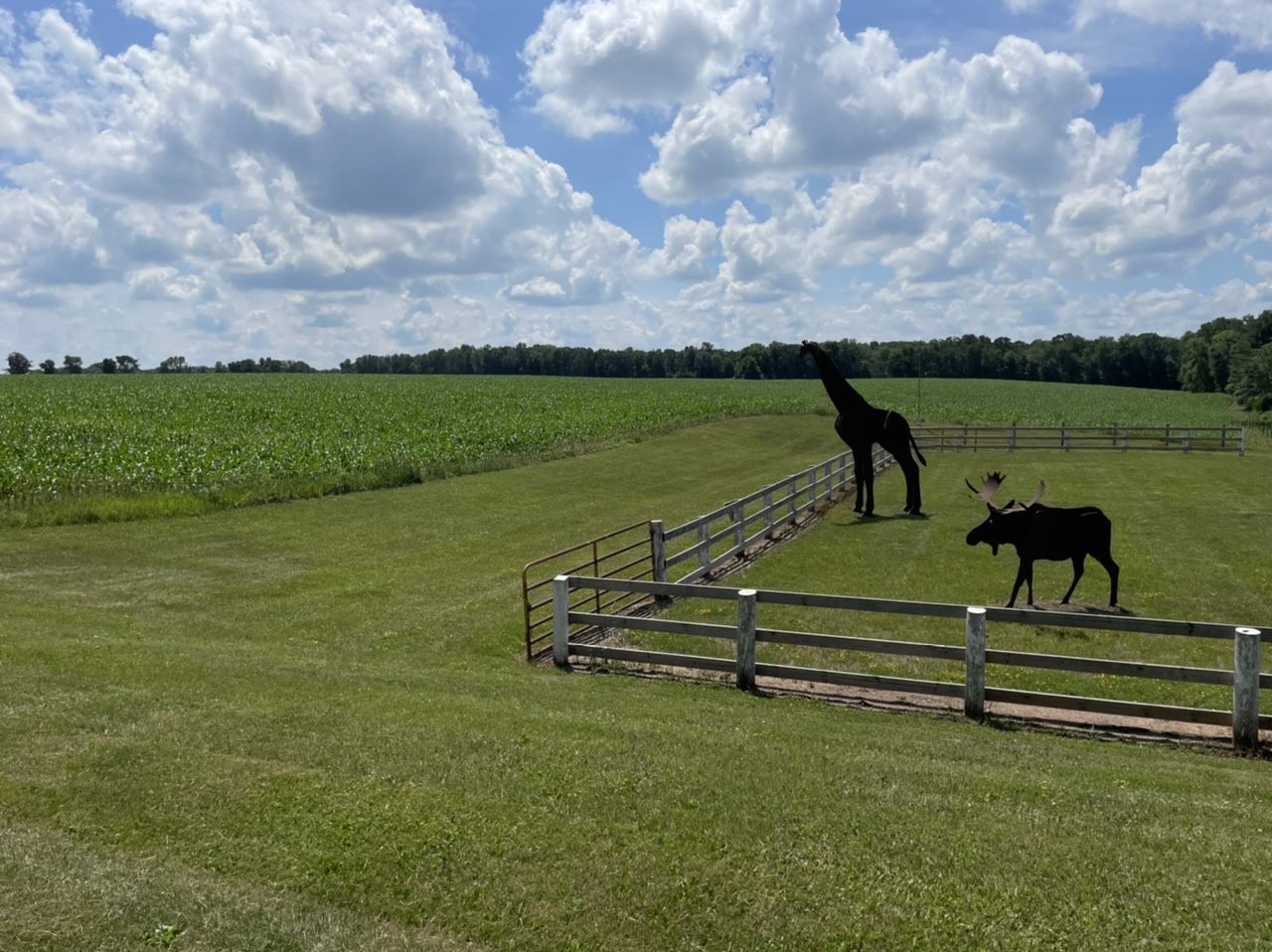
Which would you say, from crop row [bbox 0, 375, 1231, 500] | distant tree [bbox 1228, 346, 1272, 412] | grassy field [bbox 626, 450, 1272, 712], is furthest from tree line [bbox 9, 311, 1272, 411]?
grassy field [bbox 626, 450, 1272, 712]

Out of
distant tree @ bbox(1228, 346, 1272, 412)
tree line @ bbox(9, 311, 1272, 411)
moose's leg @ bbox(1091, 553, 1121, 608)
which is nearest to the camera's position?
moose's leg @ bbox(1091, 553, 1121, 608)

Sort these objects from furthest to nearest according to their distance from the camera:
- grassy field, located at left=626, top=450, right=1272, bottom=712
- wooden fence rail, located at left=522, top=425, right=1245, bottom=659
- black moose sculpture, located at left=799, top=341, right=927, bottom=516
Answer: black moose sculpture, located at left=799, top=341, right=927, bottom=516
wooden fence rail, located at left=522, top=425, right=1245, bottom=659
grassy field, located at left=626, top=450, right=1272, bottom=712

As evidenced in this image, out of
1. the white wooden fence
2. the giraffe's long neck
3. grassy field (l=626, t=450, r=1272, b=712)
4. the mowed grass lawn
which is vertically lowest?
grassy field (l=626, t=450, r=1272, b=712)

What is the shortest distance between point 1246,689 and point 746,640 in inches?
183

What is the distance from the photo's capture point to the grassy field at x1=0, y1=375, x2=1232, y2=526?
23.2 meters

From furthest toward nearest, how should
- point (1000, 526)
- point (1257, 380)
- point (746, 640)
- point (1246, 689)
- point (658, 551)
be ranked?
1. point (1257, 380)
2. point (658, 551)
3. point (1000, 526)
4. point (746, 640)
5. point (1246, 689)

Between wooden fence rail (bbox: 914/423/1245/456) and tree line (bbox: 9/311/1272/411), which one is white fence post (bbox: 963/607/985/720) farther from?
tree line (bbox: 9/311/1272/411)

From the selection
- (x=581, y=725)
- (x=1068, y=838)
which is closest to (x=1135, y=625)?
(x=1068, y=838)

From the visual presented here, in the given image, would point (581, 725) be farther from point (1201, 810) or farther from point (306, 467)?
point (306, 467)

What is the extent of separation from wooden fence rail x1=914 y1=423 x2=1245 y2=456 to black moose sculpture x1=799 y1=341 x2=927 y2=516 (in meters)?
15.0

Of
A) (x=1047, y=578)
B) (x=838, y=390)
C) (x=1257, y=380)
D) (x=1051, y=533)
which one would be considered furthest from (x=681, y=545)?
(x=1257, y=380)

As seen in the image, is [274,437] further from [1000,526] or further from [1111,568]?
[1111,568]

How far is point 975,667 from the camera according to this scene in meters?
9.17

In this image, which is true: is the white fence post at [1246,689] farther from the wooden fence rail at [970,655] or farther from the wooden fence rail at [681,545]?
the wooden fence rail at [681,545]
